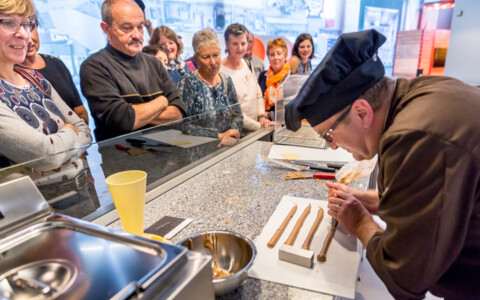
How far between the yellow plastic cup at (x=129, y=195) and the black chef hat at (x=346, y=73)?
458 millimetres

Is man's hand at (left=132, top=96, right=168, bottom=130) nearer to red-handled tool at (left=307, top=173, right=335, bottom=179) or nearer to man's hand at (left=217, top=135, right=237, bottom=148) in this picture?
man's hand at (left=217, top=135, right=237, bottom=148)

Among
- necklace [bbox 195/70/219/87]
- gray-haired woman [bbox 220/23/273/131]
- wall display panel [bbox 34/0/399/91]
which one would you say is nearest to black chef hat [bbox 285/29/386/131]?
necklace [bbox 195/70/219/87]

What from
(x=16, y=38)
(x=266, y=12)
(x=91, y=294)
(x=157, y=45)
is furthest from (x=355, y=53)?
(x=266, y=12)

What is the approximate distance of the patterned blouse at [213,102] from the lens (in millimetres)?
1567

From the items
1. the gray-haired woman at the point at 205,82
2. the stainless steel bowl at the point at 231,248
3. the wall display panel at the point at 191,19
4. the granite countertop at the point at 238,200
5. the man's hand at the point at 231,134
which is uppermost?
the wall display panel at the point at 191,19

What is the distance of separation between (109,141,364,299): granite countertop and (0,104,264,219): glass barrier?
10 cm

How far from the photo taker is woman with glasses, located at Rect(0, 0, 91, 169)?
1122 millimetres

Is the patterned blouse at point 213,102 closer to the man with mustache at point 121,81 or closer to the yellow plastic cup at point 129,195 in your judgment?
the man with mustache at point 121,81

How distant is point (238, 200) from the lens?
1.06 m

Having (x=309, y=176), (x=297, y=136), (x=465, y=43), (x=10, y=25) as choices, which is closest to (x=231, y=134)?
(x=297, y=136)

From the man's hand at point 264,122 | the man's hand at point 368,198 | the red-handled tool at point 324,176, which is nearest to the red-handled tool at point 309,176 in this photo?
the red-handled tool at point 324,176

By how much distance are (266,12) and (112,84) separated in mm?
4143

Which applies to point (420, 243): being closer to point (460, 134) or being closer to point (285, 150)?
point (460, 134)

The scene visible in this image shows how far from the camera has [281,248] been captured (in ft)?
2.45
